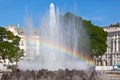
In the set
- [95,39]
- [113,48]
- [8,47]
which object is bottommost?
[113,48]

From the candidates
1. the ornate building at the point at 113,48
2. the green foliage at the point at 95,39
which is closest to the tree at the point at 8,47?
the green foliage at the point at 95,39

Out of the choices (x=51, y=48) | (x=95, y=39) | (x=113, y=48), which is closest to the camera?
(x=51, y=48)

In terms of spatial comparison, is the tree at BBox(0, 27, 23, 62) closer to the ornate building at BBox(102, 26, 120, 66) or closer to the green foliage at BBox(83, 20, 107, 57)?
the green foliage at BBox(83, 20, 107, 57)

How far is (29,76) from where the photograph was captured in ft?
88.2

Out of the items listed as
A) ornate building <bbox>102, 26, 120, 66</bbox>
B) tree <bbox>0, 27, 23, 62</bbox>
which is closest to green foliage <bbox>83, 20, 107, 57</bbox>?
tree <bbox>0, 27, 23, 62</bbox>

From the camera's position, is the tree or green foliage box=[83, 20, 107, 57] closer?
green foliage box=[83, 20, 107, 57]

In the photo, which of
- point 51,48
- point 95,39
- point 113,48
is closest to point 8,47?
point 95,39

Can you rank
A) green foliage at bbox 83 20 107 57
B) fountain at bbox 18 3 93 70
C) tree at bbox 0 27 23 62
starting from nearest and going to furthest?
1. fountain at bbox 18 3 93 70
2. green foliage at bbox 83 20 107 57
3. tree at bbox 0 27 23 62

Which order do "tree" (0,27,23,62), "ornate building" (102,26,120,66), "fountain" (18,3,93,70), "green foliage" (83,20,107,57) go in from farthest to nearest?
1. "ornate building" (102,26,120,66)
2. "tree" (0,27,23,62)
3. "green foliage" (83,20,107,57)
4. "fountain" (18,3,93,70)

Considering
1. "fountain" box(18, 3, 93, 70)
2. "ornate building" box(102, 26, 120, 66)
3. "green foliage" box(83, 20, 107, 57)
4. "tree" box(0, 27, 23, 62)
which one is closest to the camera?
"fountain" box(18, 3, 93, 70)

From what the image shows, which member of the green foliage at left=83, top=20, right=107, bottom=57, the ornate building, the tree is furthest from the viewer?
the ornate building

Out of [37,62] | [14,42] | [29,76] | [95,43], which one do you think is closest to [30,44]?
[37,62]

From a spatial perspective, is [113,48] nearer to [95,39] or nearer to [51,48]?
[95,39]

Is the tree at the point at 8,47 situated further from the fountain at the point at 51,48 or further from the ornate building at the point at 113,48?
the fountain at the point at 51,48
